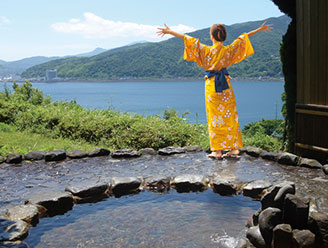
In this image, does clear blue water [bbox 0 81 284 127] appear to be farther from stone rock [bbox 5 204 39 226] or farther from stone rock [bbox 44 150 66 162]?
stone rock [bbox 5 204 39 226]

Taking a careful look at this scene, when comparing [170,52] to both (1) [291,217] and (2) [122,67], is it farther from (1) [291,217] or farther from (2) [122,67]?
(1) [291,217]

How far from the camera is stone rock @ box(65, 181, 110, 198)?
558 cm

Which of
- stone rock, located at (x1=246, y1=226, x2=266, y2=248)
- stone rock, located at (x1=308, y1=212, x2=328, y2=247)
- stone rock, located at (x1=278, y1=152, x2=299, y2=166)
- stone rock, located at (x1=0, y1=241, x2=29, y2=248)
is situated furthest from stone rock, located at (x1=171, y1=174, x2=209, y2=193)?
stone rock, located at (x1=0, y1=241, x2=29, y2=248)

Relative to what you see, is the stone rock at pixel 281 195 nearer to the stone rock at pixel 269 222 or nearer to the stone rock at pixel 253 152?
the stone rock at pixel 269 222

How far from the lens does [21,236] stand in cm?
432

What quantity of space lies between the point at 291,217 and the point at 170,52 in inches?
1279

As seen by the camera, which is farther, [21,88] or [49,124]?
[21,88]

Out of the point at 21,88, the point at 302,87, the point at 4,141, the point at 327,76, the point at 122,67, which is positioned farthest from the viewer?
the point at 122,67

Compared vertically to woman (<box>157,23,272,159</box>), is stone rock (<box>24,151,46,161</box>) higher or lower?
lower

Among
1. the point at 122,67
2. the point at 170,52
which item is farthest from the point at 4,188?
the point at 122,67

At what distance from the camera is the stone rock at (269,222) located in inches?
152

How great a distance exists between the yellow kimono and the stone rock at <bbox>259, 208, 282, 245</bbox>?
3.44 metres

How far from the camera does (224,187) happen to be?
5.78 metres

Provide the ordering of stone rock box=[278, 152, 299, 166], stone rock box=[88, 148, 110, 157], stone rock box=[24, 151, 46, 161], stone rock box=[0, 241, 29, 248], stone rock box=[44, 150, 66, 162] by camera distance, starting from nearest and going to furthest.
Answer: stone rock box=[0, 241, 29, 248] < stone rock box=[278, 152, 299, 166] < stone rock box=[44, 150, 66, 162] < stone rock box=[24, 151, 46, 161] < stone rock box=[88, 148, 110, 157]
